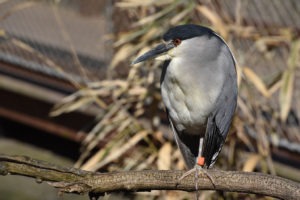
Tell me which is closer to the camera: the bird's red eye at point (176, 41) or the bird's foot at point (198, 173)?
the bird's foot at point (198, 173)

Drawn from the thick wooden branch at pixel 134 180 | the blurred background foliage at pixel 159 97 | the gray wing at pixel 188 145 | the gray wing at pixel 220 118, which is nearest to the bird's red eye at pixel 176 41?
the gray wing at pixel 220 118

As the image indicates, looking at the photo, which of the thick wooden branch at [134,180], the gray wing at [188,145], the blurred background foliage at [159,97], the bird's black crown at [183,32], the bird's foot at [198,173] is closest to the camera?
the thick wooden branch at [134,180]

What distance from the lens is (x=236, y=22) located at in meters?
3.01

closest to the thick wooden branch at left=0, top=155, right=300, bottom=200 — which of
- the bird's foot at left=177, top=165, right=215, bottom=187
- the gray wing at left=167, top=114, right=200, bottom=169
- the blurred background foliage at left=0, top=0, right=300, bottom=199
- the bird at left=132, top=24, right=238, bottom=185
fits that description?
the bird's foot at left=177, top=165, right=215, bottom=187

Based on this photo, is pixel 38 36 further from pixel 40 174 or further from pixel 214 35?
pixel 40 174

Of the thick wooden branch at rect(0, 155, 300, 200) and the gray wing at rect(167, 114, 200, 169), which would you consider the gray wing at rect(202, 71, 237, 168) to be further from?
the thick wooden branch at rect(0, 155, 300, 200)

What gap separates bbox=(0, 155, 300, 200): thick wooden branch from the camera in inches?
60.6

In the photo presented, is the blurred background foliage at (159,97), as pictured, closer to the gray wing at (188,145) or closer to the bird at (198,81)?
the gray wing at (188,145)

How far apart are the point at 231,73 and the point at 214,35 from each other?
133 millimetres

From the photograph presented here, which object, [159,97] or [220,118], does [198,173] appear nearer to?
[220,118]

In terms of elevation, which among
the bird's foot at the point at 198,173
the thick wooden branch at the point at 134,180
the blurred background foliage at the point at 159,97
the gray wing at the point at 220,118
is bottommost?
the thick wooden branch at the point at 134,180

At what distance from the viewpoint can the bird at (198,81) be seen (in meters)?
2.07

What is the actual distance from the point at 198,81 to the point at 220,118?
0.14 metres

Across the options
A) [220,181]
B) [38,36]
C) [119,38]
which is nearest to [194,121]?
[220,181]
